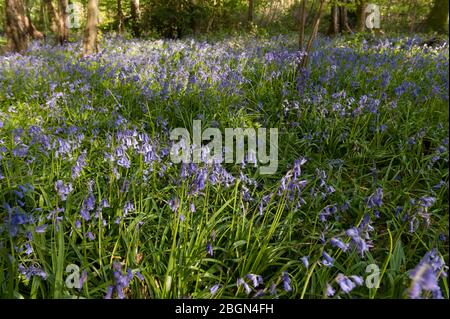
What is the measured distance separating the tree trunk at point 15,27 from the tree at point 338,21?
1076 cm

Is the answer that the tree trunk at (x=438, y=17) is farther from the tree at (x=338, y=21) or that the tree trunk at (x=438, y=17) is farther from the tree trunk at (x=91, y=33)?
the tree trunk at (x=91, y=33)

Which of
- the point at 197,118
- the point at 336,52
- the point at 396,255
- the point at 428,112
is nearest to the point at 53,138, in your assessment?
the point at 197,118

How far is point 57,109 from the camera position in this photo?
4.36 m

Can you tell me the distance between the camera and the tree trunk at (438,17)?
441 inches

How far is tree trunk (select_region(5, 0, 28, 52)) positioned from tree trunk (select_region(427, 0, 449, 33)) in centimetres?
1240

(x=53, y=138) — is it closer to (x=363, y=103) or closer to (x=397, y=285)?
(x=397, y=285)

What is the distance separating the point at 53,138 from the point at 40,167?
0.36m

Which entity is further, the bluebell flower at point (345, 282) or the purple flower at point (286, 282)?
the purple flower at point (286, 282)

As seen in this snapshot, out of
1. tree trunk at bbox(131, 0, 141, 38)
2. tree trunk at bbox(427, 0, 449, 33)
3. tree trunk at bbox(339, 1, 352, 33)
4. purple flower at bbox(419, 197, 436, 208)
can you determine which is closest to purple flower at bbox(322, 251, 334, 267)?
purple flower at bbox(419, 197, 436, 208)

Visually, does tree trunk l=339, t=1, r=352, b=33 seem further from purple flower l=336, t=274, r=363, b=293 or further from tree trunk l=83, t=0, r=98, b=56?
purple flower l=336, t=274, r=363, b=293

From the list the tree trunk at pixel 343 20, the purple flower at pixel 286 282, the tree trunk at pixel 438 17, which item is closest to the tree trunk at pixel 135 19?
the tree trunk at pixel 343 20
